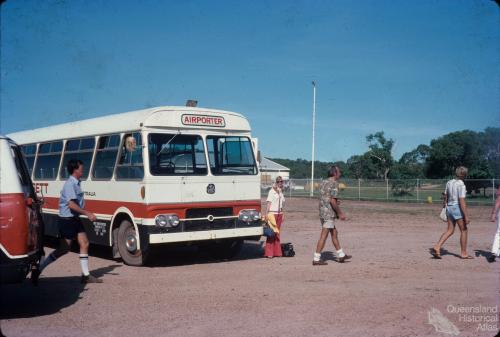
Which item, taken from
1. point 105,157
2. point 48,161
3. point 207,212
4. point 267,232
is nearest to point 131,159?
point 105,157

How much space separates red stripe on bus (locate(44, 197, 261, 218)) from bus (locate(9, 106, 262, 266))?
19 mm

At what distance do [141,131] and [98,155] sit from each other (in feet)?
6.21

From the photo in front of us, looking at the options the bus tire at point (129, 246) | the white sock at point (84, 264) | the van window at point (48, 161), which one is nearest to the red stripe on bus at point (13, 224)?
the white sock at point (84, 264)

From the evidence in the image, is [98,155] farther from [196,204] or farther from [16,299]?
[16,299]

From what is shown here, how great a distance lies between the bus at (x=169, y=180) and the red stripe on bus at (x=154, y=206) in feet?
0.06

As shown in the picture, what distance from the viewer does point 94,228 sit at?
470 inches

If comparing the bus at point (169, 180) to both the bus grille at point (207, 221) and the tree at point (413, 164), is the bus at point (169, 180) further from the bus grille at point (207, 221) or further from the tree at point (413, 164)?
the tree at point (413, 164)

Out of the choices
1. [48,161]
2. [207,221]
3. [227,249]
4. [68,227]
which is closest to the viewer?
[68,227]

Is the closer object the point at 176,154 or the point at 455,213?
the point at 176,154

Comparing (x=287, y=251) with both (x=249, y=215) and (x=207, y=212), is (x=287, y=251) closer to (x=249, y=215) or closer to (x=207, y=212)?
(x=249, y=215)

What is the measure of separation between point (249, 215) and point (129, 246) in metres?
2.52

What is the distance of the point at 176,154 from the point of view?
35.5 feet

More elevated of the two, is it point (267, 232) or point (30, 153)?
point (30, 153)

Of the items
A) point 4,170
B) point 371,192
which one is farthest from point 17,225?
point 371,192
